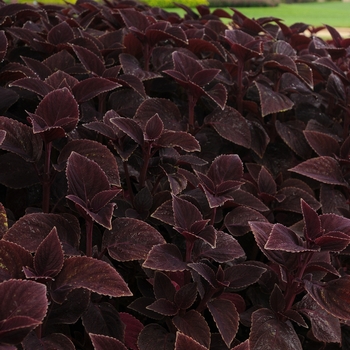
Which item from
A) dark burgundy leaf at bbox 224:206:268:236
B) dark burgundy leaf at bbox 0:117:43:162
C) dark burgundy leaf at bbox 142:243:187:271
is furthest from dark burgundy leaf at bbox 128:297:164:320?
dark burgundy leaf at bbox 0:117:43:162

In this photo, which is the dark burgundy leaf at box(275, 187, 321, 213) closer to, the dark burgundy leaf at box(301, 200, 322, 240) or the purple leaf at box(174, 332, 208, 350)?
the dark burgundy leaf at box(301, 200, 322, 240)

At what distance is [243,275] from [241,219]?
158mm

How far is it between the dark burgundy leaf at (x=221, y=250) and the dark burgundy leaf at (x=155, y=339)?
0.15 m

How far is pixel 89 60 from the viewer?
127cm

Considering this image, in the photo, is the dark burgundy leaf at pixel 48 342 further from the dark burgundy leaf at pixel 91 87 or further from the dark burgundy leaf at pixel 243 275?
the dark burgundy leaf at pixel 91 87

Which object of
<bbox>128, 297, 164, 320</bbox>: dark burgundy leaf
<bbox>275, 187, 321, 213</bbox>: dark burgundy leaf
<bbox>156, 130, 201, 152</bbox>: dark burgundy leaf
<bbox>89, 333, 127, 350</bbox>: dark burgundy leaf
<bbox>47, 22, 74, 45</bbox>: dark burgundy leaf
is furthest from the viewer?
<bbox>47, 22, 74, 45</bbox>: dark burgundy leaf

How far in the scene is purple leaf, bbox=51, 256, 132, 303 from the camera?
72 cm

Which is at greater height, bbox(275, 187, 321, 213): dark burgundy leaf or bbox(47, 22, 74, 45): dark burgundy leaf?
bbox(47, 22, 74, 45): dark burgundy leaf

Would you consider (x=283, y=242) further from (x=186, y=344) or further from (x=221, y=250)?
(x=186, y=344)

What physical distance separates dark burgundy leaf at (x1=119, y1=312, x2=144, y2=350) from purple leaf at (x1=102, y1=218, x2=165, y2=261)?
0.15 metres

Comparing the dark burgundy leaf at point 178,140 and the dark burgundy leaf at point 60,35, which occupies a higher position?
the dark burgundy leaf at point 60,35

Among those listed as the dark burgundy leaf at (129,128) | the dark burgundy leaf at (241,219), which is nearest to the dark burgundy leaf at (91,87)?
the dark burgundy leaf at (129,128)

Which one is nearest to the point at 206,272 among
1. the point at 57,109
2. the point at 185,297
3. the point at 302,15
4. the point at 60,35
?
the point at 185,297

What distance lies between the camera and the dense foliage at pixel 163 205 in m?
0.82
